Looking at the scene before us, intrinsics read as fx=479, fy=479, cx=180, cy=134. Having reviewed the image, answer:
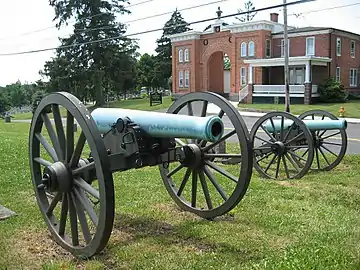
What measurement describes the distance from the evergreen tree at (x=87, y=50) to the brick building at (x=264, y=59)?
250 inches

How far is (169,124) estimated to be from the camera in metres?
4.78

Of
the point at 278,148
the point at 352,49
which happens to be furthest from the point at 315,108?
the point at 278,148

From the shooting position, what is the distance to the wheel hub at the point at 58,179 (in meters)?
4.69

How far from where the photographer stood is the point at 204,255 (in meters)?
4.59

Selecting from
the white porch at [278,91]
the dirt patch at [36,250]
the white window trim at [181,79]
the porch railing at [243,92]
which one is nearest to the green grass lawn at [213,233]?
the dirt patch at [36,250]

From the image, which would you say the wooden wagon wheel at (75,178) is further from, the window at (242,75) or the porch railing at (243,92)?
the window at (242,75)

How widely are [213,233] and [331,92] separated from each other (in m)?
33.3

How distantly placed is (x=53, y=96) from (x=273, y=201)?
11.7ft

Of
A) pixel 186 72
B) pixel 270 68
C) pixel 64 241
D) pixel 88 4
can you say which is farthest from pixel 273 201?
pixel 88 4

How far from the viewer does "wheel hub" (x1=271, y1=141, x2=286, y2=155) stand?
9297 millimetres

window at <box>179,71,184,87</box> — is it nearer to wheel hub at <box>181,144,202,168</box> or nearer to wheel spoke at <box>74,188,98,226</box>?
wheel hub at <box>181,144,202,168</box>

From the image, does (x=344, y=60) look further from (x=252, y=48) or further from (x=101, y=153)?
(x=101, y=153)

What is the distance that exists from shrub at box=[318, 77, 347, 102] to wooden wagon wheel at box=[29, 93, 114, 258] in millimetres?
33599

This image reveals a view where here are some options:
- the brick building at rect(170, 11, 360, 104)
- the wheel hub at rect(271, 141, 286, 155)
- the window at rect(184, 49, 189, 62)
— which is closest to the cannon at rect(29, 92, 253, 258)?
the wheel hub at rect(271, 141, 286, 155)
